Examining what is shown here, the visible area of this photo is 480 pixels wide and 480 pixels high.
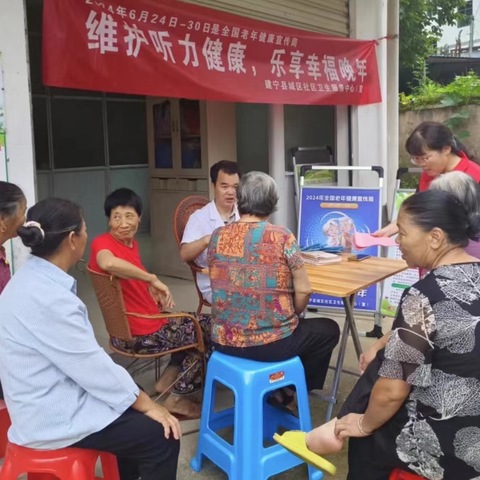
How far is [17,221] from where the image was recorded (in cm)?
232

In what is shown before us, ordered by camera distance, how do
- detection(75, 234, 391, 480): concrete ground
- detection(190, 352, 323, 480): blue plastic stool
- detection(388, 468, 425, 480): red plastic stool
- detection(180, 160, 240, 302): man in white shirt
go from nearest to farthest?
detection(388, 468, 425, 480): red plastic stool
detection(190, 352, 323, 480): blue plastic stool
detection(75, 234, 391, 480): concrete ground
detection(180, 160, 240, 302): man in white shirt

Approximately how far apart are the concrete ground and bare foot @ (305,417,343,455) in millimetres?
695

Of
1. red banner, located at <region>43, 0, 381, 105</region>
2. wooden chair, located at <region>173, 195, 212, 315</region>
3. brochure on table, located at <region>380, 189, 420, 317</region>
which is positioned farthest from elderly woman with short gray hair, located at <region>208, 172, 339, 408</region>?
brochure on table, located at <region>380, 189, 420, 317</region>

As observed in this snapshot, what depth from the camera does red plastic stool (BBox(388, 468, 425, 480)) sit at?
5.61 feet

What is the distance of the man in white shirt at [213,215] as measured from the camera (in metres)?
3.29

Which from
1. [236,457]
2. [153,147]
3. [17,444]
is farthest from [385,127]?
[17,444]

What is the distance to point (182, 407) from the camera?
3021mm

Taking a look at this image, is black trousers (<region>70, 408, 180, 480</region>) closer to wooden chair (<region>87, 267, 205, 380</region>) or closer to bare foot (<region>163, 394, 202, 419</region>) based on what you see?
wooden chair (<region>87, 267, 205, 380</region>)

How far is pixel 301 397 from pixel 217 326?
481 millimetres

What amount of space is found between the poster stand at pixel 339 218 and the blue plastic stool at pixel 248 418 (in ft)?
6.50

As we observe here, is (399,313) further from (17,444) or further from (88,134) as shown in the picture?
(88,134)

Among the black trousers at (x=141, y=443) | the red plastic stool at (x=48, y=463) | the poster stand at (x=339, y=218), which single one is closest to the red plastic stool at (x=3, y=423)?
the red plastic stool at (x=48, y=463)

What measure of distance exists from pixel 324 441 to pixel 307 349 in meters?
0.75

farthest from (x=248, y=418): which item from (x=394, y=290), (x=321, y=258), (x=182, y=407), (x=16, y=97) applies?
(x=394, y=290)
